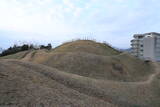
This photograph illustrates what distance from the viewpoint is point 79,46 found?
25.5 m

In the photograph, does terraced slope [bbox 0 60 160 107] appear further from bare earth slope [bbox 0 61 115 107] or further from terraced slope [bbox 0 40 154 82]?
terraced slope [bbox 0 40 154 82]

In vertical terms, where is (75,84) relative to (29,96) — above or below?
below

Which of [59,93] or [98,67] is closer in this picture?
[59,93]

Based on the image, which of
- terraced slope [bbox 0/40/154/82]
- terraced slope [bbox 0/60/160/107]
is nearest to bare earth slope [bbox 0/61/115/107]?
terraced slope [bbox 0/60/160/107]

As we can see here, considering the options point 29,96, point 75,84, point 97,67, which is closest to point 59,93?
point 29,96

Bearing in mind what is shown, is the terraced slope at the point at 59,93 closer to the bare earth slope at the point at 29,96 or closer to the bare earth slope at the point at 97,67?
the bare earth slope at the point at 29,96

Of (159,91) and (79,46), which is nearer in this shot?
(159,91)

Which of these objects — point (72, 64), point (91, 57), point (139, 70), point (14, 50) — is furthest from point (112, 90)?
point (14, 50)

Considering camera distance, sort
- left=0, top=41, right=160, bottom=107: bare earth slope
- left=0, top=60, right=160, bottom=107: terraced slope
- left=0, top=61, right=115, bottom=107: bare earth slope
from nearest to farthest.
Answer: left=0, top=61, right=115, bottom=107: bare earth slope < left=0, top=60, right=160, bottom=107: terraced slope < left=0, top=41, right=160, bottom=107: bare earth slope

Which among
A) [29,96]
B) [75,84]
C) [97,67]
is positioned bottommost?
[75,84]

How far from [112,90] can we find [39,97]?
19.0ft

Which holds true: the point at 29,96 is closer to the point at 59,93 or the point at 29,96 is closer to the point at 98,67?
the point at 59,93

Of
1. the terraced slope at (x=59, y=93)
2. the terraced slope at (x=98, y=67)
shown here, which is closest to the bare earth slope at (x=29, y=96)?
the terraced slope at (x=59, y=93)

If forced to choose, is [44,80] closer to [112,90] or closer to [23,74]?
[23,74]
